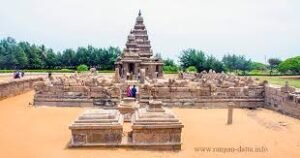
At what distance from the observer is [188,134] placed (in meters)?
12.3

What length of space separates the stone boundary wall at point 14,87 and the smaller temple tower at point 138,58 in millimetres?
7895

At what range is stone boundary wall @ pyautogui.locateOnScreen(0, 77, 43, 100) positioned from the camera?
2208 cm

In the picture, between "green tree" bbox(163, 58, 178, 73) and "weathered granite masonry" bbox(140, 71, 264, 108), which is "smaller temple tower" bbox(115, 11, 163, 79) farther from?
"green tree" bbox(163, 58, 178, 73)

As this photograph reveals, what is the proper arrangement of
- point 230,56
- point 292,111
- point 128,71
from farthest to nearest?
point 230,56 → point 128,71 → point 292,111

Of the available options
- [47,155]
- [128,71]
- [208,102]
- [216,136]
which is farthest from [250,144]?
[128,71]

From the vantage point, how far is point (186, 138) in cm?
1166

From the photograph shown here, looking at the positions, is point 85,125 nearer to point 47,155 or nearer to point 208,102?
point 47,155

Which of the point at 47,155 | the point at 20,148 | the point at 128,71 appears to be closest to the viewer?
the point at 47,155

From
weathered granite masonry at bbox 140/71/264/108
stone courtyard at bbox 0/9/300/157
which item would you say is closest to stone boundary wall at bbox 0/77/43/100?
stone courtyard at bbox 0/9/300/157

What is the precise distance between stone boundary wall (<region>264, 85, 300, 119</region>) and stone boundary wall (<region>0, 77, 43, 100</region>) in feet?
47.7

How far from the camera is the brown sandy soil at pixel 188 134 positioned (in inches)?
381

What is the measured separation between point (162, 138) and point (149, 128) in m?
0.45

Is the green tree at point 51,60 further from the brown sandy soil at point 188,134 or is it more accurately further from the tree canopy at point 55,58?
the brown sandy soil at point 188,134

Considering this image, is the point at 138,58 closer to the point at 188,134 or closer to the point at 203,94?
the point at 203,94
